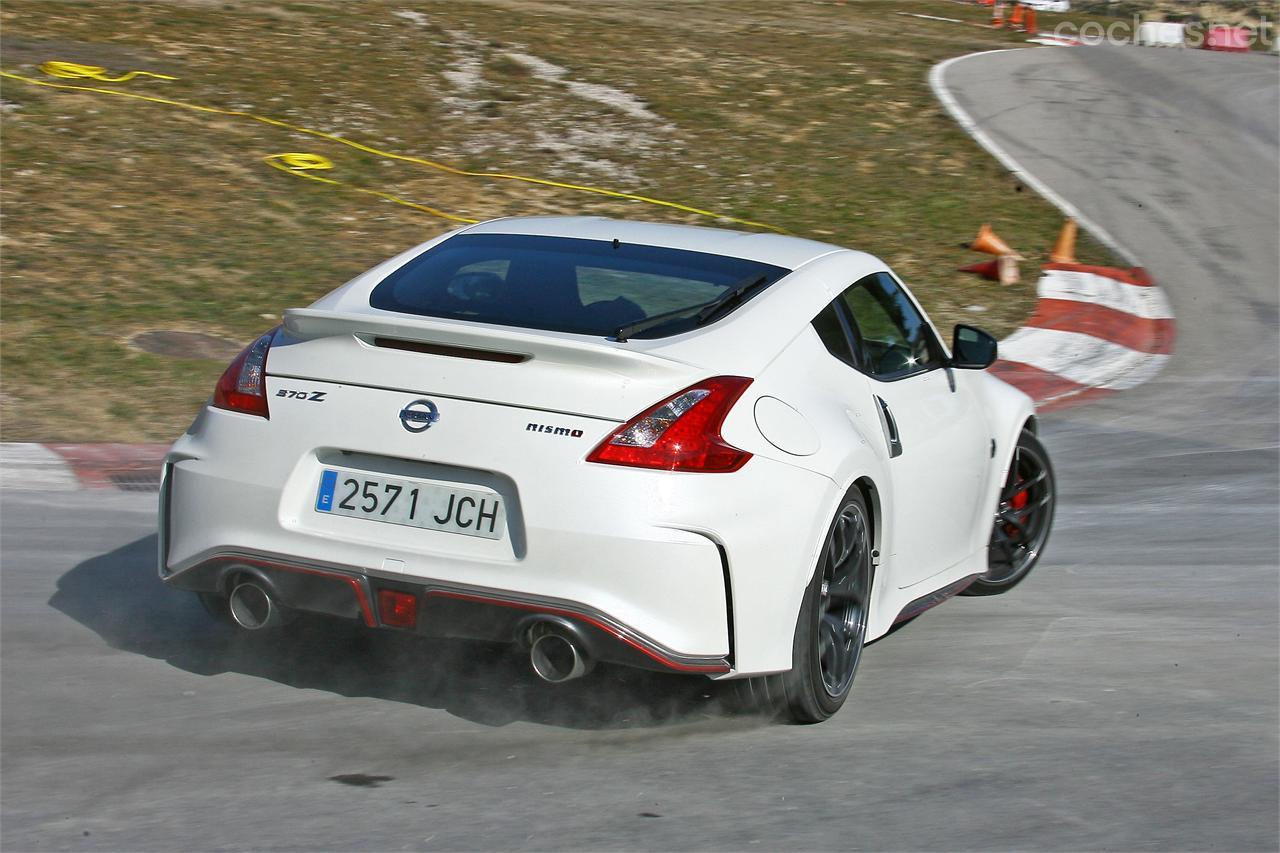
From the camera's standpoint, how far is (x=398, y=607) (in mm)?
4086

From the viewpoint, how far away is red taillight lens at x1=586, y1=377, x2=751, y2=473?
3986mm

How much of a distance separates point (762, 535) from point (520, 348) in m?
0.81

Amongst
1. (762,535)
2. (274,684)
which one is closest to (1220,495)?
(762,535)

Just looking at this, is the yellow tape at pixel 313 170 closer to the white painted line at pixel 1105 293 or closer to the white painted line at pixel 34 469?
the white painted line at pixel 1105 293

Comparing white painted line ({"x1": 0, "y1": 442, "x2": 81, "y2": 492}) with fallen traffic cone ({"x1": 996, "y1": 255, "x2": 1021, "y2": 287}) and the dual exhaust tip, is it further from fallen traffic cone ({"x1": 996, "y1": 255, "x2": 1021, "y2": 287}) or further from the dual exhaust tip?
fallen traffic cone ({"x1": 996, "y1": 255, "x2": 1021, "y2": 287})

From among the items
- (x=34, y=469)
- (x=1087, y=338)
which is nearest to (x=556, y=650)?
(x=34, y=469)

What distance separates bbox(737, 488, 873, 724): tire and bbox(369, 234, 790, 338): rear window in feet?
2.50

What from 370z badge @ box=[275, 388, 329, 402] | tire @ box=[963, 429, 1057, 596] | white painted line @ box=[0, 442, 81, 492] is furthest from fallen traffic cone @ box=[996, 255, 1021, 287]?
370z badge @ box=[275, 388, 329, 402]

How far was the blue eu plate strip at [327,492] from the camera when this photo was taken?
4.17 m

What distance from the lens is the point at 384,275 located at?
498cm

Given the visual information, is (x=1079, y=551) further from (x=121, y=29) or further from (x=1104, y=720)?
(x=121, y=29)

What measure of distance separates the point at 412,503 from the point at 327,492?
0.83 feet
